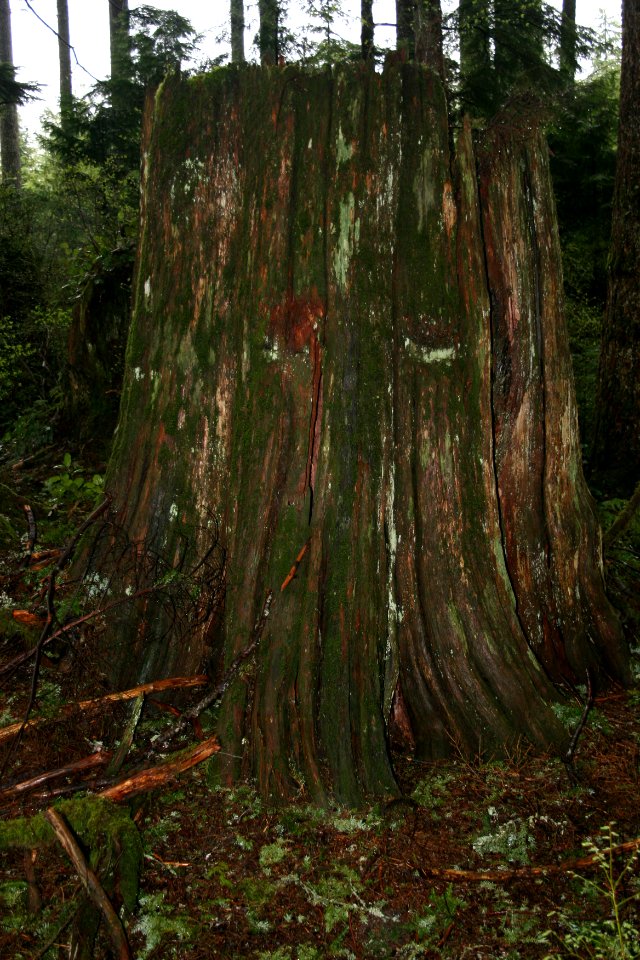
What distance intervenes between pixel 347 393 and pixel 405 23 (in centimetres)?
1105

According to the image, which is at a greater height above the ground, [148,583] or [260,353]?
[260,353]

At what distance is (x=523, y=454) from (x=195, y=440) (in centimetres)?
155

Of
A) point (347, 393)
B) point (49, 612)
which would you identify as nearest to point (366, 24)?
point (347, 393)

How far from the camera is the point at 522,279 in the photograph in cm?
301

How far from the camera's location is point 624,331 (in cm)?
637

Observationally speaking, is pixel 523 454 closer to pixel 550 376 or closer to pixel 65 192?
pixel 550 376

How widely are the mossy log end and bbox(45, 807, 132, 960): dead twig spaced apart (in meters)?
0.66

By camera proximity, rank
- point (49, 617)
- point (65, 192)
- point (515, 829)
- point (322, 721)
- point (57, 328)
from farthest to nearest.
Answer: point (65, 192) < point (57, 328) < point (49, 617) < point (322, 721) < point (515, 829)

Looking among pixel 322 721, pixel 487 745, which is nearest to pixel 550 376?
pixel 487 745

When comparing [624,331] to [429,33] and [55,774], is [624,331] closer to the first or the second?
[55,774]

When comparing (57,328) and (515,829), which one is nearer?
(515,829)

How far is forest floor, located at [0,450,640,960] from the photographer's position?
6.17 feet

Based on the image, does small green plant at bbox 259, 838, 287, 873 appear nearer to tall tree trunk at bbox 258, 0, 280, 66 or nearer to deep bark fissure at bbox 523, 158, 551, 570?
deep bark fissure at bbox 523, 158, 551, 570

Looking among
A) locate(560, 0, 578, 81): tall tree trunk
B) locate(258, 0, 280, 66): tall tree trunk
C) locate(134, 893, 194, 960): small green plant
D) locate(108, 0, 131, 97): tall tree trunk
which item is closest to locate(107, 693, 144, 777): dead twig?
locate(134, 893, 194, 960): small green plant
